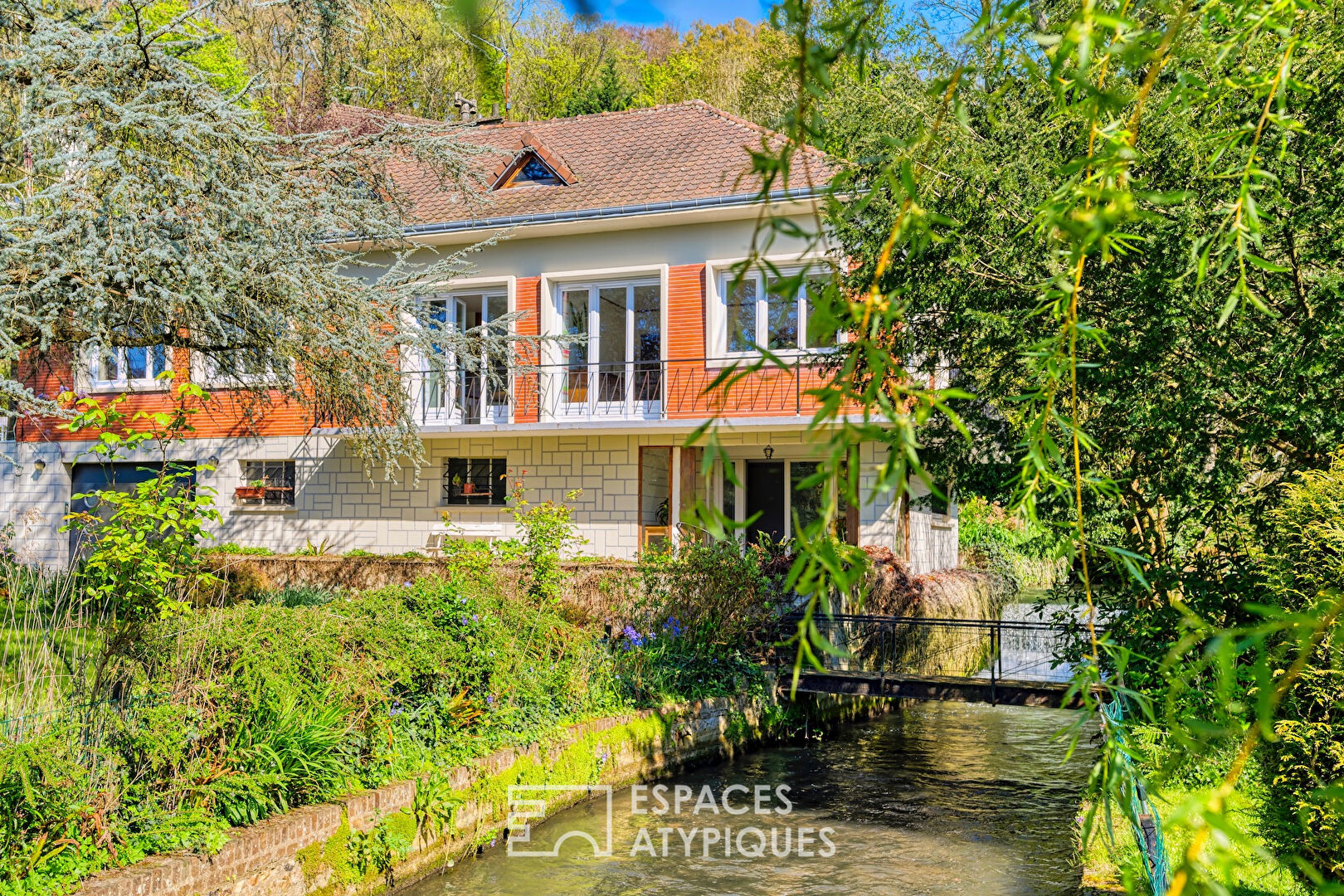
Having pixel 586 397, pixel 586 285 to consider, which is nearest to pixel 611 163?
pixel 586 285

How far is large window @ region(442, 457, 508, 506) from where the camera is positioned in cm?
1953

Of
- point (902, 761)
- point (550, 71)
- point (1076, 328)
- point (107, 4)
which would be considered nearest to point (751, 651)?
point (902, 761)

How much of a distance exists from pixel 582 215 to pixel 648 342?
2424 mm

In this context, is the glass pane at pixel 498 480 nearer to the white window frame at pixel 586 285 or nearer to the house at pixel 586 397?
the house at pixel 586 397

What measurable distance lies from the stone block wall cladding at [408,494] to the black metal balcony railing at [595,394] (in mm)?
427

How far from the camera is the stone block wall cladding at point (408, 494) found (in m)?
18.6

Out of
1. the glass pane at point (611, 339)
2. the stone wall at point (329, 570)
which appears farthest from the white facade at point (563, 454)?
the stone wall at point (329, 570)

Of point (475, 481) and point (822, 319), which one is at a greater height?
A: point (475, 481)

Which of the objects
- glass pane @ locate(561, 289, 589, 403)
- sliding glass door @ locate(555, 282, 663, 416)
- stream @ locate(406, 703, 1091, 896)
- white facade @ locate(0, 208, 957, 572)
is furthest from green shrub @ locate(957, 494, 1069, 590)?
stream @ locate(406, 703, 1091, 896)

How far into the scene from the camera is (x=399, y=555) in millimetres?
18109

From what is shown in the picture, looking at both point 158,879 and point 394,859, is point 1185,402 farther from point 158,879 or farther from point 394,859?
point 158,879

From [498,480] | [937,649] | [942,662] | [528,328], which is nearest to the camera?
[937,649]

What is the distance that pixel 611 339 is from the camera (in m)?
19.0

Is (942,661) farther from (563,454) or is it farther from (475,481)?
(475,481)
